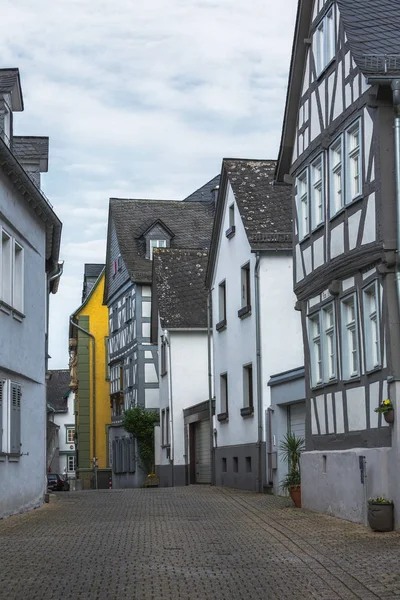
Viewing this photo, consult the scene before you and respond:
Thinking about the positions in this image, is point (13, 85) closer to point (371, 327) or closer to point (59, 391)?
point (371, 327)

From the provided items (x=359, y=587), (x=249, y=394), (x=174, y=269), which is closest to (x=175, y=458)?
(x=174, y=269)

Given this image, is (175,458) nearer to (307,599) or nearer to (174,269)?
(174,269)

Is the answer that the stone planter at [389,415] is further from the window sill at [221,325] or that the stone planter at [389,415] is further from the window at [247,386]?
the window sill at [221,325]

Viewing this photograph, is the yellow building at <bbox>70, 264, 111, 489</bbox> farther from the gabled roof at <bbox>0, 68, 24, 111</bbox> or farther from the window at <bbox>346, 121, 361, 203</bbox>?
the window at <bbox>346, 121, 361, 203</bbox>

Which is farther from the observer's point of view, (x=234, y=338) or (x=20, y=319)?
(x=234, y=338)

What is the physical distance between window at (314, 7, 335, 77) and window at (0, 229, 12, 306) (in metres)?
6.84

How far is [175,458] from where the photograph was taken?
41.0 meters

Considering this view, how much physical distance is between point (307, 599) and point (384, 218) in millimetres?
8058

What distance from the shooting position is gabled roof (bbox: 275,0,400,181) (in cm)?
1761

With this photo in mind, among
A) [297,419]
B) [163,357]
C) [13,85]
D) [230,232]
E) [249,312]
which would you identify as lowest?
[297,419]

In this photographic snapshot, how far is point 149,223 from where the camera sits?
5400 centimetres

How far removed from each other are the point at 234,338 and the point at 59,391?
6536cm

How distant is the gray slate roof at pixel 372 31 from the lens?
17531 mm

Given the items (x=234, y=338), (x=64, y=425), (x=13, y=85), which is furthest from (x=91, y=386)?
(x=13, y=85)
